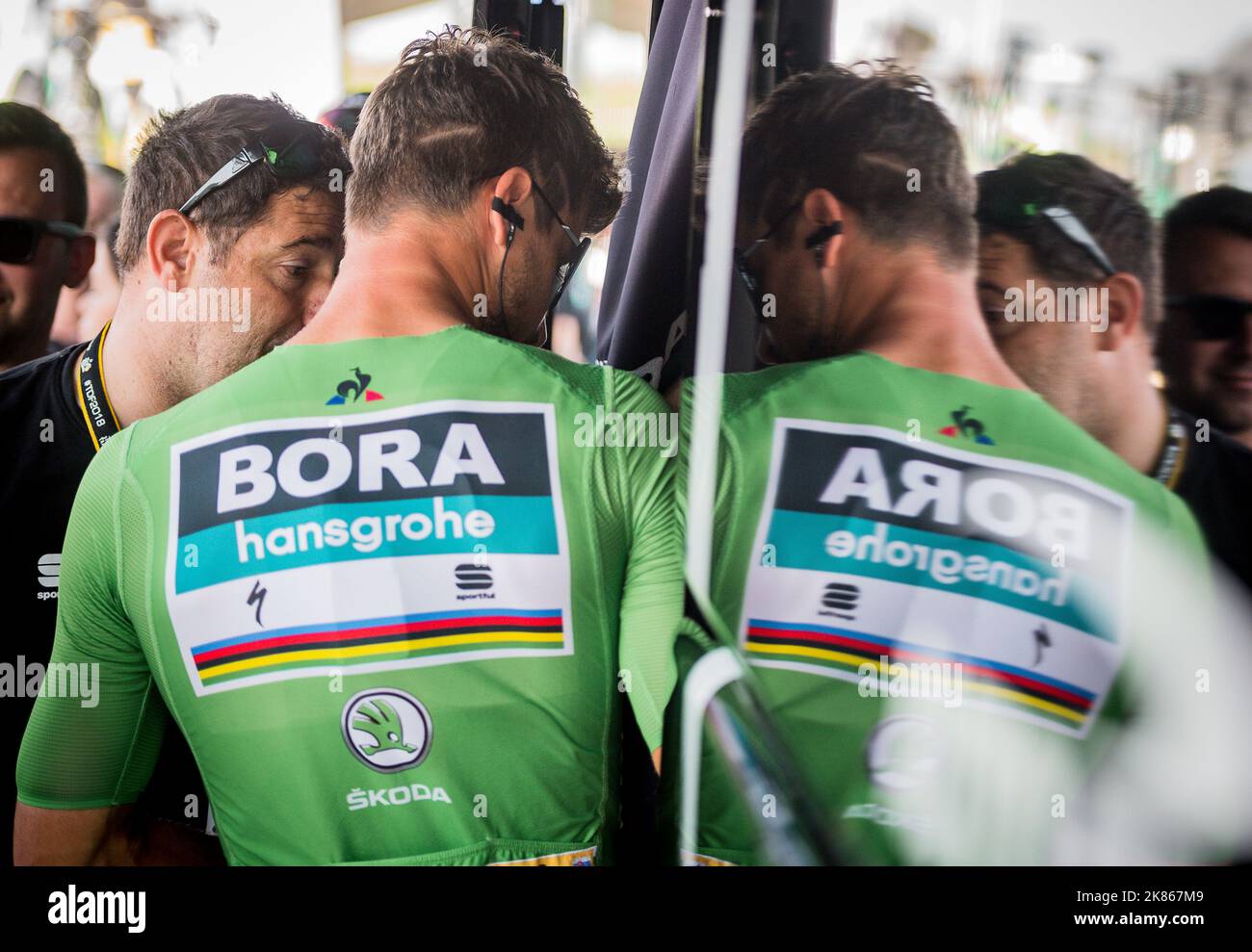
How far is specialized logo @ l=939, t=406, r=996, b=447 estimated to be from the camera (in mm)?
1350

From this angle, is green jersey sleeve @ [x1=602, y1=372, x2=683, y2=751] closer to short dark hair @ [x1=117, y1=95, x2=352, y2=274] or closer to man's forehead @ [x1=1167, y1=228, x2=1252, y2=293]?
short dark hair @ [x1=117, y1=95, x2=352, y2=274]

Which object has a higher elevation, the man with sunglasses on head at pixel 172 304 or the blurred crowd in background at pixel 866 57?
the blurred crowd in background at pixel 866 57

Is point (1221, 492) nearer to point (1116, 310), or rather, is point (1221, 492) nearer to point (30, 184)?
point (1116, 310)

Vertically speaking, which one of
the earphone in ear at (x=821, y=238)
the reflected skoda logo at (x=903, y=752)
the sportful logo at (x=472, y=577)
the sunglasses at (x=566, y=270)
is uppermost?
the earphone in ear at (x=821, y=238)

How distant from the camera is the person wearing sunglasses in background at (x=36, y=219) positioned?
1.31 meters

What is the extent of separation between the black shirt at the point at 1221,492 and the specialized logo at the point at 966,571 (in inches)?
4.1

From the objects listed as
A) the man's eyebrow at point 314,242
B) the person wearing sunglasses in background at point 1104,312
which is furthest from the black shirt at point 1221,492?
the man's eyebrow at point 314,242

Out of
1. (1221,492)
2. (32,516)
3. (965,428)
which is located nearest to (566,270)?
(965,428)

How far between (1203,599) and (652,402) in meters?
0.81

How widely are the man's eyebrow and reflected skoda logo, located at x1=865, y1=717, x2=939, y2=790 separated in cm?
100

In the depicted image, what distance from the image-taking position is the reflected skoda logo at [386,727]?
132 centimetres

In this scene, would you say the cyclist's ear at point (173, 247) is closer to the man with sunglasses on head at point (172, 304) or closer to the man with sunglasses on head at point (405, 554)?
the man with sunglasses on head at point (172, 304)

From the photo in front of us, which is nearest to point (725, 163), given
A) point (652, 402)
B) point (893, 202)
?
point (893, 202)

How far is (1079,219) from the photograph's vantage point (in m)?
1.36
